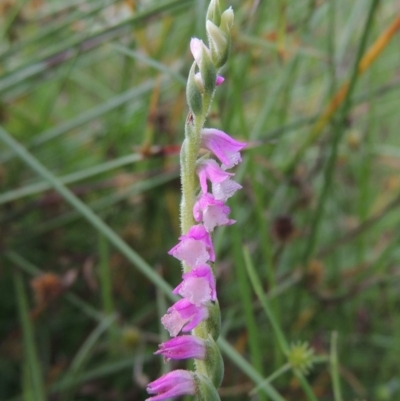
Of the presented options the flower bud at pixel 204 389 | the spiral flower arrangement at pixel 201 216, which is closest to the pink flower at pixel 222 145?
the spiral flower arrangement at pixel 201 216

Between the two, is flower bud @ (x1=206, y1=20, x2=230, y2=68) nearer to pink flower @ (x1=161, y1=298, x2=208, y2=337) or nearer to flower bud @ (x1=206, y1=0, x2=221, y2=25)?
flower bud @ (x1=206, y1=0, x2=221, y2=25)

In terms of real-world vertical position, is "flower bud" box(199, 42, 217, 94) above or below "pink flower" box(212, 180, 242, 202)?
above

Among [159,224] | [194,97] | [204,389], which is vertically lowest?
[204,389]

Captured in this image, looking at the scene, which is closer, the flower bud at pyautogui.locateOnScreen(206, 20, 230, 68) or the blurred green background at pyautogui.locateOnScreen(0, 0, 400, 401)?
the flower bud at pyautogui.locateOnScreen(206, 20, 230, 68)

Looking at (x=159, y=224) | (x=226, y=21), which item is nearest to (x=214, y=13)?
(x=226, y=21)

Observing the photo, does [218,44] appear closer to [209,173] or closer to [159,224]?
[209,173]

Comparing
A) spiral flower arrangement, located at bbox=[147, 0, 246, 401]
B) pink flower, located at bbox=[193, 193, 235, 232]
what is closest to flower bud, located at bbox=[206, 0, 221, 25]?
spiral flower arrangement, located at bbox=[147, 0, 246, 401]

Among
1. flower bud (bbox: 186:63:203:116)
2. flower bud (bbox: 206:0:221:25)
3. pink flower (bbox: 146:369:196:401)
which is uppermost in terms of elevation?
flower bud (bbox: 206:0:221:25)
